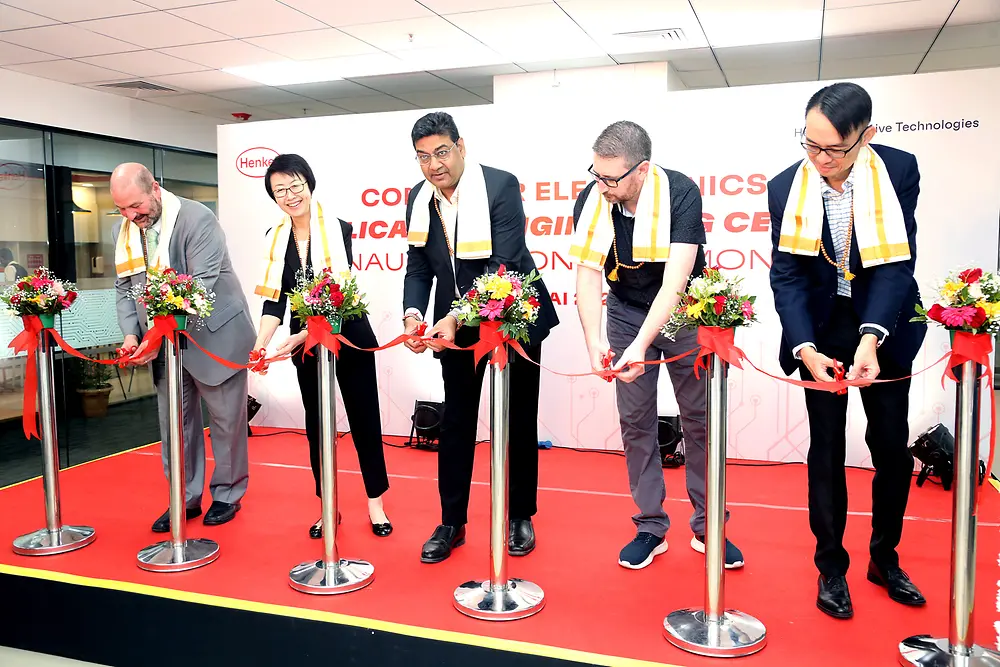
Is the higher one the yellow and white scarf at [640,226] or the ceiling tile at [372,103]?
the ceiling tile at [372,103]

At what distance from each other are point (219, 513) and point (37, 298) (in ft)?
4.02

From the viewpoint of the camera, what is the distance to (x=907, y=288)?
2537 millimetres

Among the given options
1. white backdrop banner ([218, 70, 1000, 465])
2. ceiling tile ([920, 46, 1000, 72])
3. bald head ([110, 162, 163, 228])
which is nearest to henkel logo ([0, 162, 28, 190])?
white backdrop banner ([218, 70, 1000, 465])

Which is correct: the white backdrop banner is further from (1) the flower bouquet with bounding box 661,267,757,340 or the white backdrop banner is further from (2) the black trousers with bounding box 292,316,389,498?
(1) the flower bouquet with bounding box 661,267,757,340

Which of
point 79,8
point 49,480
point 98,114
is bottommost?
point 49,480

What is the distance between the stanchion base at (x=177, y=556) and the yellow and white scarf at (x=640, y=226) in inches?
73.8

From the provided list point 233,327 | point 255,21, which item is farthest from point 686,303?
point 255,21

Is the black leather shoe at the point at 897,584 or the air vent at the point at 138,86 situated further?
A: the air vent at the point at 138,86

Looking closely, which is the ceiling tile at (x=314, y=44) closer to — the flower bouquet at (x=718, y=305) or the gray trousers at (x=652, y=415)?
the gray trousers at (x=652, y=415)

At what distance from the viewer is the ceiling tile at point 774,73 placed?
23.6 feet

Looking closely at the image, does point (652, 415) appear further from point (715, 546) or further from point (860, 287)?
point (860, 287)

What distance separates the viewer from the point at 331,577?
9.58 ft

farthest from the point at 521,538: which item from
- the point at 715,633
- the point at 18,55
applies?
the point at 18,55

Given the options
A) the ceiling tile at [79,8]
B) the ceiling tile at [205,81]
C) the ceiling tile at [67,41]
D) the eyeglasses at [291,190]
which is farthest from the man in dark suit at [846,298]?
the ceiling tile at [205,81]
